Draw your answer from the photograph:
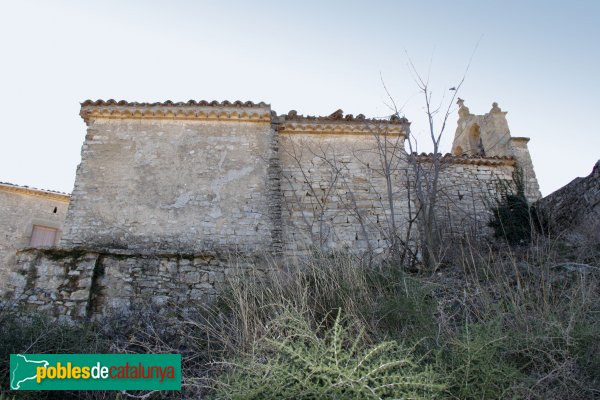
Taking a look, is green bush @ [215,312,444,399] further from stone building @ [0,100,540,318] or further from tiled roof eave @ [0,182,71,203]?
tiled roof eave @ [0,182,71,203]

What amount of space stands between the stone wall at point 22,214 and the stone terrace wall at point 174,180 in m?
6.42

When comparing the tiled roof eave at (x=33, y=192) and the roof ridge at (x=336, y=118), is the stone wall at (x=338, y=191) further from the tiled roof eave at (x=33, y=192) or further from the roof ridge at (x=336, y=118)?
the tiled roof eave at (x=33, y=192)

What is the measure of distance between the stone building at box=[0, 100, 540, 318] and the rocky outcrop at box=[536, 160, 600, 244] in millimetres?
1769

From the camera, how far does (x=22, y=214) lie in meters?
14.1

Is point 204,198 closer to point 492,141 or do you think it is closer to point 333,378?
point 333,378

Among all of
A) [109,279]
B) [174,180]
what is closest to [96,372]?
[109,279]

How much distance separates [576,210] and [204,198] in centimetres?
715

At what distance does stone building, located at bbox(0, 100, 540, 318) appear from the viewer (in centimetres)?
738

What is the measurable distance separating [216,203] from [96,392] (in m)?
4.91

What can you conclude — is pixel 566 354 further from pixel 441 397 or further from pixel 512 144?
pixel 512 144

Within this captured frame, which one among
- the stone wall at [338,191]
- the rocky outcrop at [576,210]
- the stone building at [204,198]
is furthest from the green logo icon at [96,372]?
the rocky outcrop at [576,210]

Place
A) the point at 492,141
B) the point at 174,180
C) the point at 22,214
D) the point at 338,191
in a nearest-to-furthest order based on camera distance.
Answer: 1. the point at 174,180
2. the point at 338,191
3. the point at 22,214
4. the point at 492,141

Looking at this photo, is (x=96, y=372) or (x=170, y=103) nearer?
(x=96, y=372)

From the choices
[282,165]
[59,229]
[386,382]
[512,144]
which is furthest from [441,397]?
[59,229]
